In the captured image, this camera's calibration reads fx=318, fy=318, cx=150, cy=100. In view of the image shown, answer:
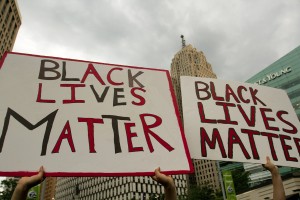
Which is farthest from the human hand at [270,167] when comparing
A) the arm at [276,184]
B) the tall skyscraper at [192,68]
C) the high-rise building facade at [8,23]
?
the tall skyscraper at [192,68]

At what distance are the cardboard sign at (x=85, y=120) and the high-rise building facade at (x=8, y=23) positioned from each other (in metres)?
67.2

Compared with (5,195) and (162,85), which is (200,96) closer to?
(162,85)

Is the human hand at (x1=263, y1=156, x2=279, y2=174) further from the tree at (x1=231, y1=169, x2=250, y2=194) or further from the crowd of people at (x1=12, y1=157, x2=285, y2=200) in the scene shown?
the tree at (x1=231, y1=169, x2=250, y2=194)

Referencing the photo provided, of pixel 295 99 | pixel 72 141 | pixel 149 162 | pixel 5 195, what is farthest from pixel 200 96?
pixel 295 99

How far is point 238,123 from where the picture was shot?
3.56 meters

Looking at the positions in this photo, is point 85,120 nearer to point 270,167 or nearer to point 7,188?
point 270,167

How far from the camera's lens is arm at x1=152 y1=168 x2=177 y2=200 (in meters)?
2.47

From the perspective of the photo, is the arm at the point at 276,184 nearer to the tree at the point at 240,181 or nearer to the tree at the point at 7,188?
the tree at the point at 7,188

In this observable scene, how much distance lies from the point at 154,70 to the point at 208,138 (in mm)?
993

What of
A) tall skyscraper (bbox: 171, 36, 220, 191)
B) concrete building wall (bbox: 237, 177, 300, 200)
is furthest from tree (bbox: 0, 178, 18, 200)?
tall skyscraper (bbox: 171, 36, 220, 191)

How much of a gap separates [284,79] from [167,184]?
69000 millimetres

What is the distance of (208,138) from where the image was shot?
10.8ft

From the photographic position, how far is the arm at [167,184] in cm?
247

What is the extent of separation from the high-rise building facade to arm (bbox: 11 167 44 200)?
2682 inches
